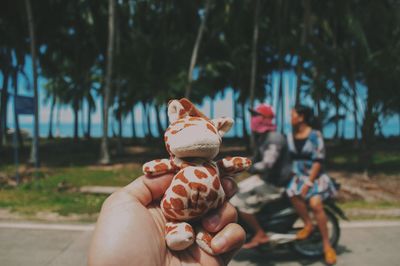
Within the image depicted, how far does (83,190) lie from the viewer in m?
8.08

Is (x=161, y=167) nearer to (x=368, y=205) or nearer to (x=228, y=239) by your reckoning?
(x=228, y=239)

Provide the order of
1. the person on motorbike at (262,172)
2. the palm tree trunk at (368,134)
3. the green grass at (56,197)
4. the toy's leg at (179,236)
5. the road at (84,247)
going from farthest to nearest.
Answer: the palm tree trunk at (368,134) → the green grass at (56,197) → the road at (84,247) → the person on motorbike at (262,172) → the toy's leg at (179,236)

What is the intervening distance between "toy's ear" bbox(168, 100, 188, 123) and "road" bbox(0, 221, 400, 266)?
→ 9.31ft

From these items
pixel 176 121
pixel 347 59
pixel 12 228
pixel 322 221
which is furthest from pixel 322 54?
pixel 176 121

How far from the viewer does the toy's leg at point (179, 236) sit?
153 cm

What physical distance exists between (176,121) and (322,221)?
9.58 ft

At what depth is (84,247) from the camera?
4695 mm

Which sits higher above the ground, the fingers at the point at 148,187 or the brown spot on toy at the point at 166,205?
the fingers at the point at 148,187

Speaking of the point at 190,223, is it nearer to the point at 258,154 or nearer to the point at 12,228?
the point at 258,154

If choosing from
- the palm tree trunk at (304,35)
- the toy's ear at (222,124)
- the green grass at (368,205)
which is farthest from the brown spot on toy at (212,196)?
the palm tree trunk at (304,35)

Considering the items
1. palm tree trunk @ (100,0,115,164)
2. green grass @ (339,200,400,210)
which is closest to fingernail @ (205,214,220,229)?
green grass @ (339,200,400,210)

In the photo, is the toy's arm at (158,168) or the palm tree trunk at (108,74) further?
the palm tree trunk at (108,74)

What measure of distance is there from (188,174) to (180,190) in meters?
0.08

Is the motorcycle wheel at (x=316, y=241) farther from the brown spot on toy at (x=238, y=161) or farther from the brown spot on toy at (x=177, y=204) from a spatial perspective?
the brown spot on toy at (x=177, y=204)
